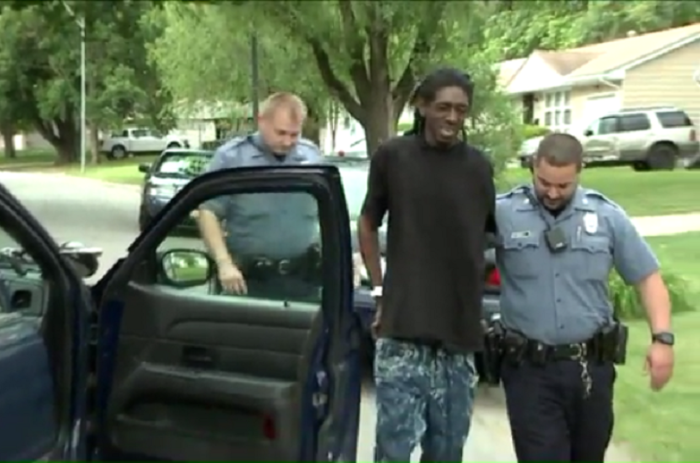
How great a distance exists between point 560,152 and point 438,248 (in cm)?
51

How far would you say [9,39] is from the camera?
5570 millimetres

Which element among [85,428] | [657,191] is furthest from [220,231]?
[657,191]

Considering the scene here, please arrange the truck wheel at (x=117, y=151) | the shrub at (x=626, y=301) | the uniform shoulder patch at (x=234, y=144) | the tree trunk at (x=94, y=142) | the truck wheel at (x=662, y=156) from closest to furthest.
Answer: the uniform shoulder patch at (x=234, y=144) → the shrub at (x=626, y=301) → the truck wheel at (x=117, y=151) → the tree trunk at (x=94, y=142) → the truck wheel at (x=662, y=156)

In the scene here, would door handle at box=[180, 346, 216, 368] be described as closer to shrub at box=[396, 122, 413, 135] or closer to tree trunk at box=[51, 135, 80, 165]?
shrub at box=[396, 122, 413, 135]

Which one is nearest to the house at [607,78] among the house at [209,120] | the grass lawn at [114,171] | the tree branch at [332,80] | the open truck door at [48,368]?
the house at [209,120]

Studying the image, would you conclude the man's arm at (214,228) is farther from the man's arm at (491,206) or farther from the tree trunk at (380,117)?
the tree trunk at (380,117)

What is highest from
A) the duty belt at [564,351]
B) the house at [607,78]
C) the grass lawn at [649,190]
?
the house at [607,78]

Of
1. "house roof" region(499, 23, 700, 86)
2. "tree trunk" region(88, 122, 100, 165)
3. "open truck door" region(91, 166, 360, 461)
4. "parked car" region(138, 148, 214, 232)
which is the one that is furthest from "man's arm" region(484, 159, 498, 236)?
"house roof" region(499, 23, 700, 86)

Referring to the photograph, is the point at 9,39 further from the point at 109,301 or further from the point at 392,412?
the point at 392,412

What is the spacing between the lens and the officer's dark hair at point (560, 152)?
12.8 feet

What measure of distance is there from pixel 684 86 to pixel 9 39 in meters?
30.2

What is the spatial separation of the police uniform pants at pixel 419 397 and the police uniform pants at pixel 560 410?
0.21 metres

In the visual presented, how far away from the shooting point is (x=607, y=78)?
3888 cm

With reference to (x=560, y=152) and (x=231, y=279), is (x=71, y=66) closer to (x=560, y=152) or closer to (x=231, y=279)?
(x=231, y=279)
